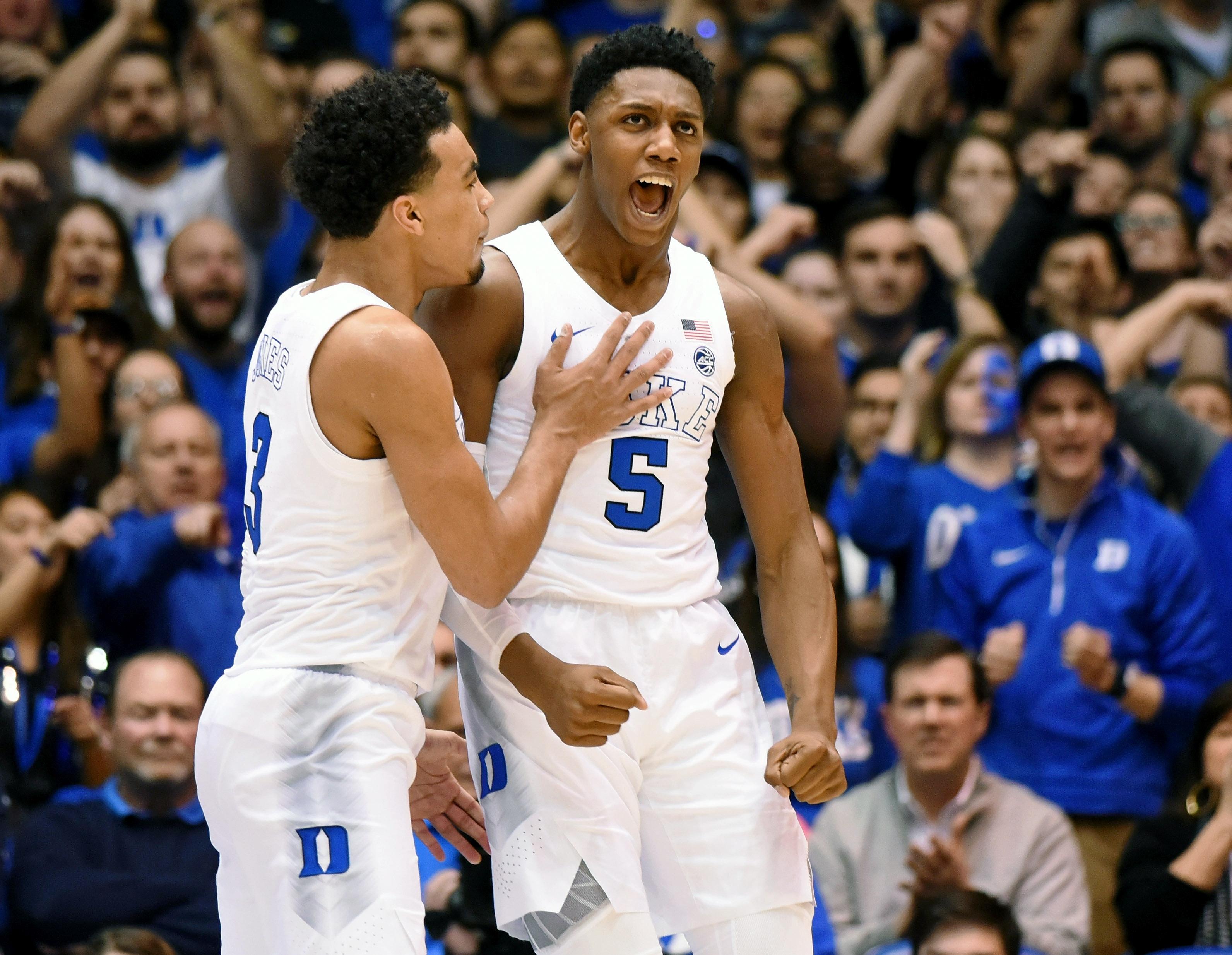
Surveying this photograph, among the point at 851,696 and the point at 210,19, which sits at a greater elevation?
the point at 210,19

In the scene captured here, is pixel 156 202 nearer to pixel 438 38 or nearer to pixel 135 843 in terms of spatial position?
pixel 438 38

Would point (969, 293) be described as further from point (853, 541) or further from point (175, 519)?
point (175, 519)

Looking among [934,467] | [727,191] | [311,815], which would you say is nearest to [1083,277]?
[934,467]

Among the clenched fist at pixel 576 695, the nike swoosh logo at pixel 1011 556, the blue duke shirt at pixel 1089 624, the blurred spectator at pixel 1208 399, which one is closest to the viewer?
the clenched fist at pixel 576 695

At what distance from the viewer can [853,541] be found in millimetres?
6492

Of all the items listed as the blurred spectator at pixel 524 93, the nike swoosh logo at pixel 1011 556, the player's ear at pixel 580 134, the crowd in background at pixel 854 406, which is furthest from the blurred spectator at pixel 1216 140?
the player's ear at pixel 580 134

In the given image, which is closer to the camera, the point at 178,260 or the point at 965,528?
the point at 965,528

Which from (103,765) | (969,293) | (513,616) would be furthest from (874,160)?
(513,616)

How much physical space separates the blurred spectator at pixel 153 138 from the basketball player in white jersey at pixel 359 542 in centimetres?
438

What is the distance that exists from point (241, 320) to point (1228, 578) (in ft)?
13.3

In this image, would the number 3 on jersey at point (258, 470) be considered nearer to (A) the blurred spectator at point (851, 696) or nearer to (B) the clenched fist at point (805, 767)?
(B) the clenched fist at point (805, 767)

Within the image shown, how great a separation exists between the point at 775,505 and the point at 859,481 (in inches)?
111

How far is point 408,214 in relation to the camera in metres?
3.56

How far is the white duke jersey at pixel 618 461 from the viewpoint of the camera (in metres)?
3.78
